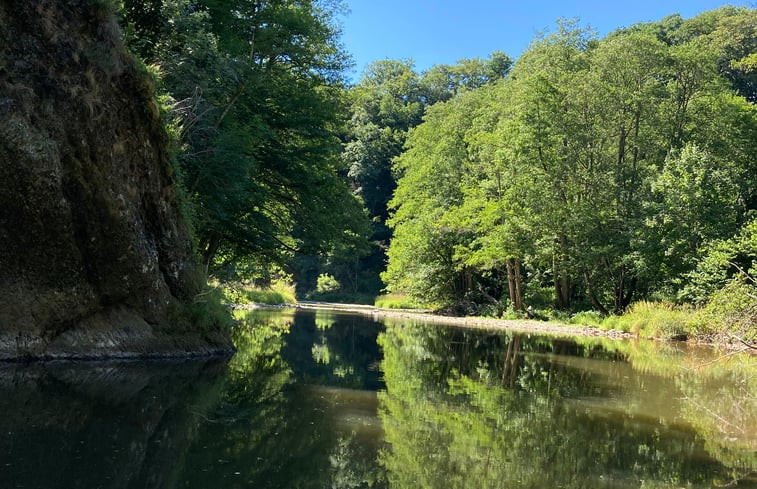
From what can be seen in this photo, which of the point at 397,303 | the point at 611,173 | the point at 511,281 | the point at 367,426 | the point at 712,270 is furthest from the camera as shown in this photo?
the point at 397,303

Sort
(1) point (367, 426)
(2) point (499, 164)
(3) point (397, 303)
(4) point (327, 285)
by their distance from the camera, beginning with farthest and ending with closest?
(4) point (327, 285)
(3) point (397, 303)
(2) point (499, 164)
(1) point (367, 426)

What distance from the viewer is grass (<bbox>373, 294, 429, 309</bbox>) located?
46.1m

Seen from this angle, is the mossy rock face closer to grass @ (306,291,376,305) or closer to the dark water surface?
the dark water surface

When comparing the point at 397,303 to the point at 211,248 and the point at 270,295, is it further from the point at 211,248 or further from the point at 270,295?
the point at 211,248

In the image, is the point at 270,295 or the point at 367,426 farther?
the point at 270,295

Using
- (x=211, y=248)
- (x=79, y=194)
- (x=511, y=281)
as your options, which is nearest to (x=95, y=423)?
(x=79, y=194)

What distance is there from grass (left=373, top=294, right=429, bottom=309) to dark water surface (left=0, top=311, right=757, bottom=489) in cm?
3172

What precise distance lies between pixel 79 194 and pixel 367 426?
7221 millimetres

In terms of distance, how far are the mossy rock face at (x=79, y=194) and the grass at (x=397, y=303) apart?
32.8 meters

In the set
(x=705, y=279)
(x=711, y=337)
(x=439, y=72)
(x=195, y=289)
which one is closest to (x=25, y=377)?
(x=195, y=289)

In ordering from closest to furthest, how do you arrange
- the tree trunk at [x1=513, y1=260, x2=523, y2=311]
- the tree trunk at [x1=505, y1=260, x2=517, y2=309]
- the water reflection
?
the water reflection
the tree trunk at [x1=513, y1=260, x2=523, y2=311]
the tree trunk at [x1=505, y1=260, x2=517, y2=309]

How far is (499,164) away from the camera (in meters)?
32.6

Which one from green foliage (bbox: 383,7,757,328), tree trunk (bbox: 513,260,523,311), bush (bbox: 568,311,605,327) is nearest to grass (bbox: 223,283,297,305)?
green foliage (bbox: 383,7,757,328)

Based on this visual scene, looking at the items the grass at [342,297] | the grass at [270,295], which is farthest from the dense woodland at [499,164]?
the grass at [342,297]
